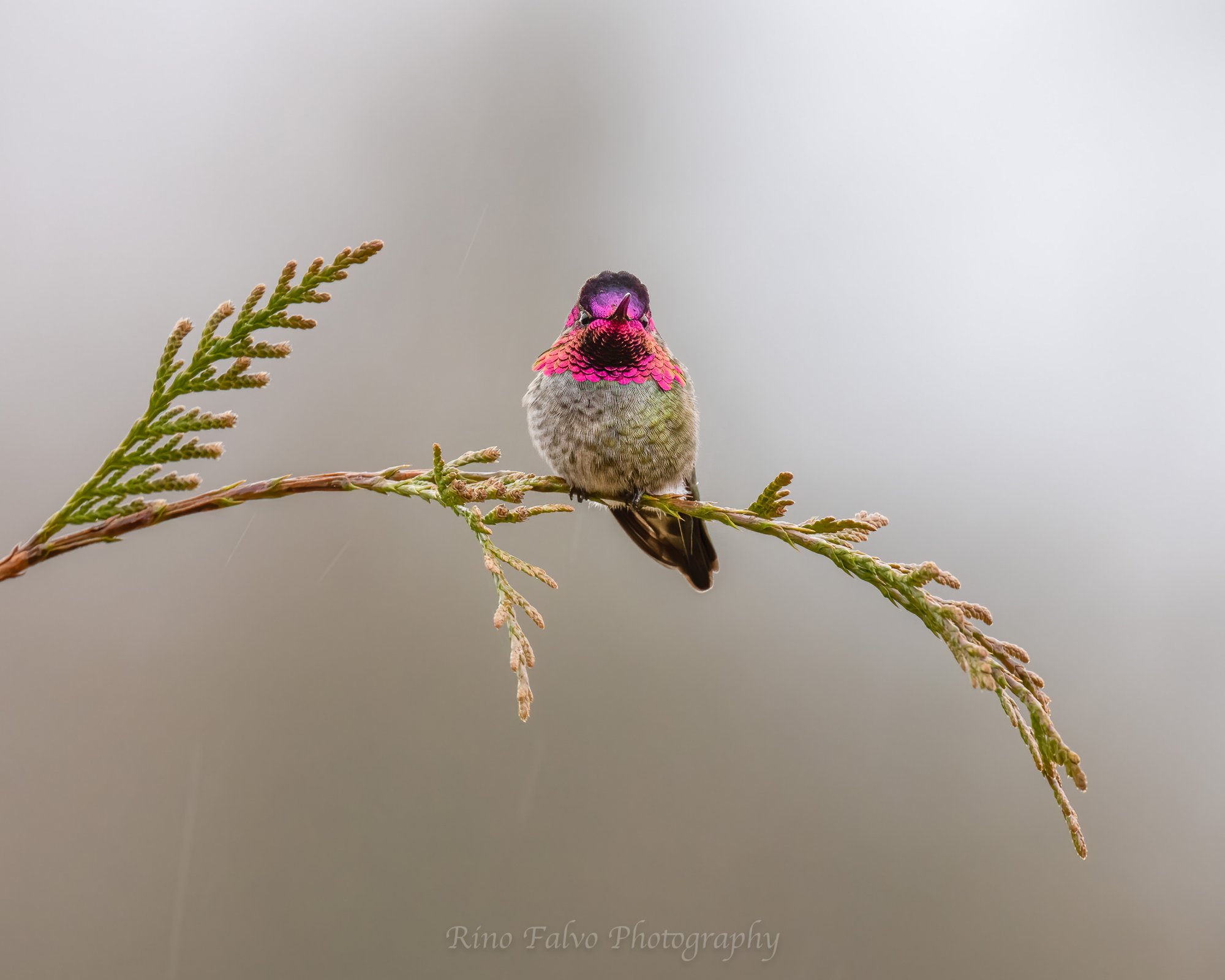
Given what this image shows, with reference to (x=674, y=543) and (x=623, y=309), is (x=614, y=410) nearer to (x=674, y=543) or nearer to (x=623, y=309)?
(x=623, y=309)

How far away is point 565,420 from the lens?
217 centimetres

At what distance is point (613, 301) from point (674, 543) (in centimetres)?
85

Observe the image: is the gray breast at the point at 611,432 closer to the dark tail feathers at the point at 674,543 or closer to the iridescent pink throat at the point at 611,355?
the iridescent pink throat at the point at 611,355

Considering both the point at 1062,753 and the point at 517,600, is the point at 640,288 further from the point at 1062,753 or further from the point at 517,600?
the point at 1062,753

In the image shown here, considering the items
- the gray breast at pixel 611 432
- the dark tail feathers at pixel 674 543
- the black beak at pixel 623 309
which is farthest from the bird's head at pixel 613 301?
the dark tail feathers at pixel 674 543

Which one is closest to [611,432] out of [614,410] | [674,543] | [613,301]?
[614,410]

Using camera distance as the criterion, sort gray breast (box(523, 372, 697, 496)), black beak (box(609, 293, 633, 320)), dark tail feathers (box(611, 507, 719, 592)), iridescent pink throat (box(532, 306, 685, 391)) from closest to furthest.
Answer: black beak (box(609, 293, 633, 320))
iridescent pink throat (box(532, 306, 685, 391))
gray breast (box(523, 372, 697, 496))
dark tail feathers (box(611, 507, 719, 592))

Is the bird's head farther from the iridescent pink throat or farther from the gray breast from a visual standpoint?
the gray breast

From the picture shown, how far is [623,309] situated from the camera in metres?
1.82

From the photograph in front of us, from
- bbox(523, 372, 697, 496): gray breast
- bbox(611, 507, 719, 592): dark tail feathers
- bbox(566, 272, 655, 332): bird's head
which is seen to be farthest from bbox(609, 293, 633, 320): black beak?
bbox(611, 507, 719, 592): dark tail feathers

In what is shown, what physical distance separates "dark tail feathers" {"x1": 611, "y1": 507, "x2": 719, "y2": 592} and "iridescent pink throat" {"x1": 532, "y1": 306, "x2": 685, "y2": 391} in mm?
431

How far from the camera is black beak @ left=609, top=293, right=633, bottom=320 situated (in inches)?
70.4

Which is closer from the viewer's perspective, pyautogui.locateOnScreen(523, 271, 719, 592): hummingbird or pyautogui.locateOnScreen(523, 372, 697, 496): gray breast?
pyautogui.locateOnScreen(523, 271, 719, 592): hummingbird

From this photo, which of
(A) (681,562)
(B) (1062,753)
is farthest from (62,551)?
(A) (681,562)
